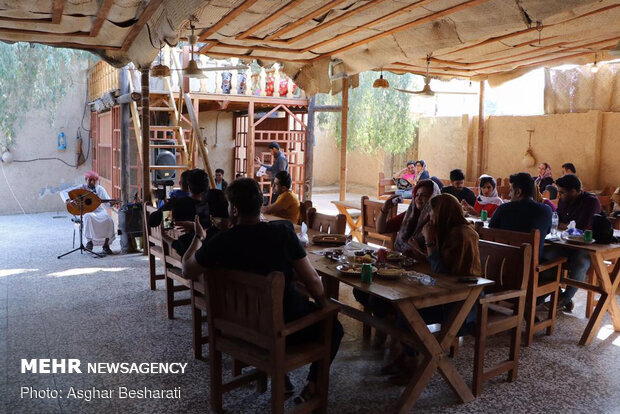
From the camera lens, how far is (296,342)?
3.21 m

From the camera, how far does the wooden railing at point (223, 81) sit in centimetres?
1046

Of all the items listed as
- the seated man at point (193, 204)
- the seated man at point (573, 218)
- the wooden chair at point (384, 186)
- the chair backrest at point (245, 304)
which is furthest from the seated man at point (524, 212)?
the wooden chair at point (384, 186)

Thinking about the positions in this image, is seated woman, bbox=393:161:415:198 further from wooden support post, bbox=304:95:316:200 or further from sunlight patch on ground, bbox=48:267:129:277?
sunlight patch on ground, bbox=48:267:129:277

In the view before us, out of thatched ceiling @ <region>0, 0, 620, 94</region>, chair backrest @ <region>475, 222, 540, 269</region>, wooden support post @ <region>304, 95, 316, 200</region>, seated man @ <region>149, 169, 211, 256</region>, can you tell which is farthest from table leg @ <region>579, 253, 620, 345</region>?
wooden support post @ <region>304, 95, 316, 200</region>

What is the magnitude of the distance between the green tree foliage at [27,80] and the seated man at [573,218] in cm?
1017

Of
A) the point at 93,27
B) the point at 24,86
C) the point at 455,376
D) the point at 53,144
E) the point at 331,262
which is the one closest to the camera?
the point at 455,376

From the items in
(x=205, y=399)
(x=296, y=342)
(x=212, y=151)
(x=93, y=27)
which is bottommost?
(x=205, y=399)

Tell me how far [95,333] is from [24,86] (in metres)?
8.87

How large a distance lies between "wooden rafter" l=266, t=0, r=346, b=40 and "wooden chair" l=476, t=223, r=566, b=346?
2508mm

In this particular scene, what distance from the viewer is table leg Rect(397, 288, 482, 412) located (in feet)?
11.0

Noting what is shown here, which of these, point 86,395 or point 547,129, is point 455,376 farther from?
point 547,129

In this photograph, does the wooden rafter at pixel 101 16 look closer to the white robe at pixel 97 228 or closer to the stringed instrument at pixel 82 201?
the stringed instrument at pixel 82 201

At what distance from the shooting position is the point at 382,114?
49.8ft

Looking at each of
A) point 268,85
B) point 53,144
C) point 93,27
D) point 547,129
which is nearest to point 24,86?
point 53,144
